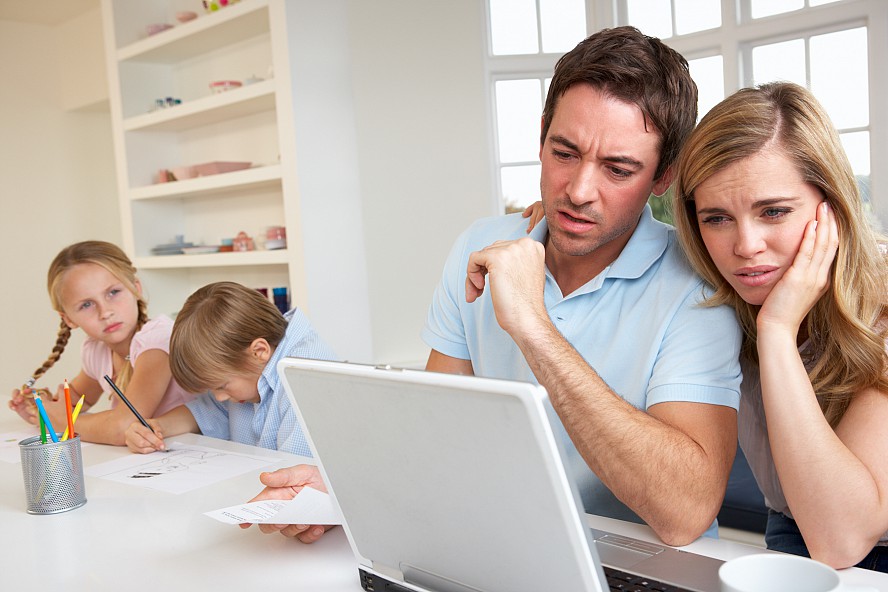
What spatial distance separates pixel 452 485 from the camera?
29.3 inches

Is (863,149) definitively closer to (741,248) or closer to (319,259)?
(319,259)

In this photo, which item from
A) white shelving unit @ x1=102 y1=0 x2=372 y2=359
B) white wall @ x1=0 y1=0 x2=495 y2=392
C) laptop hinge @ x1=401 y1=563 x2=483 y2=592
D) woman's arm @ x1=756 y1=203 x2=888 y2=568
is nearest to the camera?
laptop hinge @ x1=401 y1=563 x2=483 y2=592

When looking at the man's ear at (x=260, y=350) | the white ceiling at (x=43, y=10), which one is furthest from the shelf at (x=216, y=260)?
the man's ear at (x=260, y=350)

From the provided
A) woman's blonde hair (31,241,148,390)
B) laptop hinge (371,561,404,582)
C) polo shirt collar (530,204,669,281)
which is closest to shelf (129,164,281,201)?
woman's blonde hair (31,241,148,390)

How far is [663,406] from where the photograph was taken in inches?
45.9

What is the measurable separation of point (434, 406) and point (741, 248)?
61 cm

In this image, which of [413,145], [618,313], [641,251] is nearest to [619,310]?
[618,313]

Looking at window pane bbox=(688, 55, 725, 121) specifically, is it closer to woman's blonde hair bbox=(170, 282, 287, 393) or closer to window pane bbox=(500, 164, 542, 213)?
window pane bbox=(500, 164, 542, 213)

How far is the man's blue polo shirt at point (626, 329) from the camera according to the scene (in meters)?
1.18

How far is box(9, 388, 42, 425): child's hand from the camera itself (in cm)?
212

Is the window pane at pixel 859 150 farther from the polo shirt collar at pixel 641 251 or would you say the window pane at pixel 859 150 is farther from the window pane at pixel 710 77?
the polo shirt collar at pixel 641 251

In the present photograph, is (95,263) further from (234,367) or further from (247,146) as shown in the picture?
(247,146)

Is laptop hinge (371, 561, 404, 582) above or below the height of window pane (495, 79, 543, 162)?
below

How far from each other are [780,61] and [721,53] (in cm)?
26
